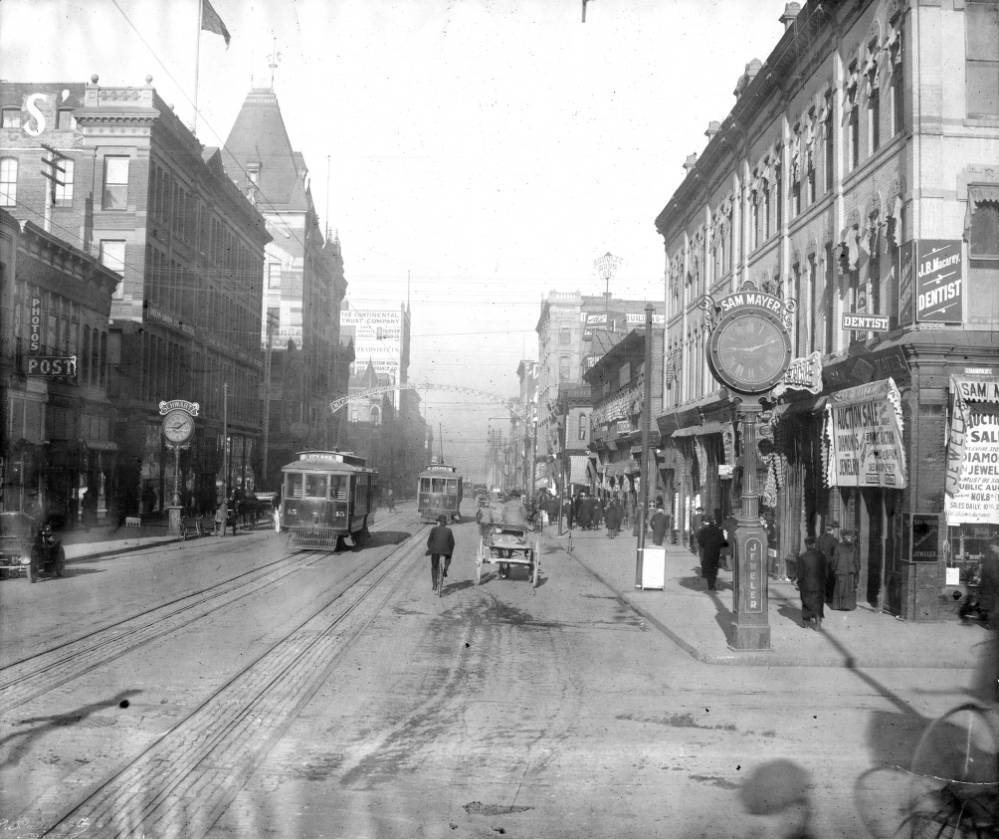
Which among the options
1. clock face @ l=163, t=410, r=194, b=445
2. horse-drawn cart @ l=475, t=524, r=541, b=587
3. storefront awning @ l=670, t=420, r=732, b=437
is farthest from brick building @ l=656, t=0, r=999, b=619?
clock face @ l=163, t=410, r=194, b=445

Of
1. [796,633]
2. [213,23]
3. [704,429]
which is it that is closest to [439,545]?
[796,633]

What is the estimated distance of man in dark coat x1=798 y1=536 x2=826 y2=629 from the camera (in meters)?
15.8

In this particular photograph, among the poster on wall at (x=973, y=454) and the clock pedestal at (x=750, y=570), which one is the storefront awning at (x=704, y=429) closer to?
the poster on wall at (x=973, y=454)

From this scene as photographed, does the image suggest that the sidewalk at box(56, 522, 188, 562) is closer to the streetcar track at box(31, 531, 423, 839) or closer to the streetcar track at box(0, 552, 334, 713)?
the streetcar track at box(0, 552, 334, 713)

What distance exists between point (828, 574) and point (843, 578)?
0.28m

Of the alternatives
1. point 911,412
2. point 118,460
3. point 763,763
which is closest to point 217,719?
point 763,763

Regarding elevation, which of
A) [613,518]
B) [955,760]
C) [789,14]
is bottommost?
[955,760]

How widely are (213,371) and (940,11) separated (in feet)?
158

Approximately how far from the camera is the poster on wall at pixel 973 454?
16.5 m

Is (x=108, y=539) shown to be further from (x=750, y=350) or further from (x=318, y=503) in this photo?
(x=750, y=350)

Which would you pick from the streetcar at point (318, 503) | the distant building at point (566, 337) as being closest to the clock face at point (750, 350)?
the streetcar at point (318, 503)

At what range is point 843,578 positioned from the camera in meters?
17.9

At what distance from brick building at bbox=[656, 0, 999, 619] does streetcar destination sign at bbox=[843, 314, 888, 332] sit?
0.14ft

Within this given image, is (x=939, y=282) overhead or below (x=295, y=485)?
overhead
